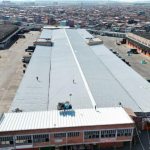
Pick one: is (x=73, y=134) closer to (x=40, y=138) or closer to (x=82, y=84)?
(x=40, y=138)

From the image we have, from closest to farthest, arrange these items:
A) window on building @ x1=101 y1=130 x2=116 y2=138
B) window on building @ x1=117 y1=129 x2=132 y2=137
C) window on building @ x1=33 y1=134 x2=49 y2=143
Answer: window on building @ x1=33 y1=134 x2=49 y2=143 < window on building @ x1=101 y1=130 x2=116 y2=138 < window on building @ x1=117 y1=129 x2=132 y2=137

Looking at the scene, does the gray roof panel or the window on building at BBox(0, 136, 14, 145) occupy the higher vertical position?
the gray roof panel

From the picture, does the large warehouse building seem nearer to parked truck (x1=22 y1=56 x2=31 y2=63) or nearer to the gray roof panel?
the gray roof panel

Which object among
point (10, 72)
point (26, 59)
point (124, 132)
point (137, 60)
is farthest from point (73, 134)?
point (137, 60)

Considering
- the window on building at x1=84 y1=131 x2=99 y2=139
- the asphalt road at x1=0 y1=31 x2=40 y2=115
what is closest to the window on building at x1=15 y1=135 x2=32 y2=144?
the window on building at x1=84 y1=131 x2=99 y2=139

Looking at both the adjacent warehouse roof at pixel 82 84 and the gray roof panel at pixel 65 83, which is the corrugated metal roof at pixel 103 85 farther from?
the gray roof panel at pixel 65 83

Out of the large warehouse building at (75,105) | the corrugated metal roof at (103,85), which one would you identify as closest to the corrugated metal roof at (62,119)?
the large warehouse building at (75,105)

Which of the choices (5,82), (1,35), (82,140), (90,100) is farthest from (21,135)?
(1,35)
